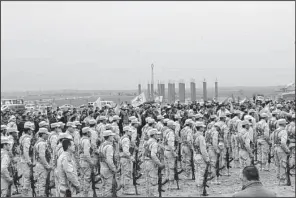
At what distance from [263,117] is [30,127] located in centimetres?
824

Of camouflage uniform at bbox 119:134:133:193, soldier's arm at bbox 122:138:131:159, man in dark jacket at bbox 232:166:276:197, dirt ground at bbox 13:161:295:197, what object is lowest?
dirt ground at bbox 13:161:295:197

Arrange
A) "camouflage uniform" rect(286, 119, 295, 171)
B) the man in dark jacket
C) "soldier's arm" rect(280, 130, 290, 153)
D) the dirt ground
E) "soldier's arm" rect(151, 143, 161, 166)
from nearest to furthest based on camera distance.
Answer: the man in dark jacket
"soldier's arm" rect(151, 143, 161, 166)
the dirt ground
"soldier's arm" rect(280, 130, 290, 153)
"camouflage uniform" rect(286, 119, 295, 171)

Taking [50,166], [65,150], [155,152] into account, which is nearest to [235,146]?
[155,152]

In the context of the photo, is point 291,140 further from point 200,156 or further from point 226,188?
point 200,156

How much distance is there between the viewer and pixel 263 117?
578 inches

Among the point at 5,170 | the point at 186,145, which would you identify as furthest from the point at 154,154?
the point at 5,170

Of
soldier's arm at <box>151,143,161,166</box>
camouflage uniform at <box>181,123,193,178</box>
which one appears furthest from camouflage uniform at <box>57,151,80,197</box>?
camouflage uniform at <box>181,123,193,178</box>

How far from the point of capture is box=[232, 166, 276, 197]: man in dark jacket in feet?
16.2

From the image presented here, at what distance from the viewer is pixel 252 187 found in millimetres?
5070

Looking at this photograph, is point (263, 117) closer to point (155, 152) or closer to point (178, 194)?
point (178, 194)

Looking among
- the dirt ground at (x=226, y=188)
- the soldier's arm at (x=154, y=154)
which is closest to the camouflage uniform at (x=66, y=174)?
the soldier's arm at (x=154, y=154)

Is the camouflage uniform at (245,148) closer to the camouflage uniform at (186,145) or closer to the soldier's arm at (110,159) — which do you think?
the camouflage uniform at (186,145)

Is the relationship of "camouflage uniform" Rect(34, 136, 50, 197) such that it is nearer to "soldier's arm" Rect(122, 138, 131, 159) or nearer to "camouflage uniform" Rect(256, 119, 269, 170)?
"soldier's arm" Rect(122, 138, 131, 159)

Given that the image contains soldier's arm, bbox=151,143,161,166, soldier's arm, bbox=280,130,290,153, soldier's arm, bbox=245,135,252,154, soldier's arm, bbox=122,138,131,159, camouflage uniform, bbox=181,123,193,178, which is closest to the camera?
soldier's arm, bbox=151,143,161,166
